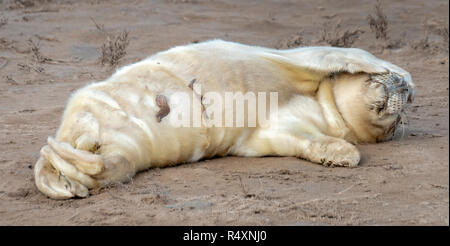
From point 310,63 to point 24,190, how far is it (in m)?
1.89

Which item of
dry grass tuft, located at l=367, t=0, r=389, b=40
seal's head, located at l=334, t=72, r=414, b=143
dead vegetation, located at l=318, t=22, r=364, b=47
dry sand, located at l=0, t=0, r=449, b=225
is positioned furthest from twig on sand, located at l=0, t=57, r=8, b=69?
dry grass tuft, located at l=367, t=0, r=389, b=40

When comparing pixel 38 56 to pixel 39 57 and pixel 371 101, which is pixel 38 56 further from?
pixel 371 101

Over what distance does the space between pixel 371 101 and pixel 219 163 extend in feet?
3.46

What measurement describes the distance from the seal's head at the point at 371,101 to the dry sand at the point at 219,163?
121 mm

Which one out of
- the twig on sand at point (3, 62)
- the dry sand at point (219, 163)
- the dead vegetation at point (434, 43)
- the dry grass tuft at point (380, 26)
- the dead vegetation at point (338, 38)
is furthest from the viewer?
the dry grass tuft at point (380, 26)

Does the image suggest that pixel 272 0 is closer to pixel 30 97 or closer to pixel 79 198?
pixel 30 97

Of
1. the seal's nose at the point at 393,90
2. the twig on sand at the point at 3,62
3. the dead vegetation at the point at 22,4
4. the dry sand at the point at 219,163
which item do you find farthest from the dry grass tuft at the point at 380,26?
the dead vegetation at the point at 22,4

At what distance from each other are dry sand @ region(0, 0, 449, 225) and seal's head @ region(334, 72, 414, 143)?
12 cm

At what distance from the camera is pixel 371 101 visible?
14.0ft

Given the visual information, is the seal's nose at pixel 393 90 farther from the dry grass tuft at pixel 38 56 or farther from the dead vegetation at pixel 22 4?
the dead vegetation at pixel 22 4

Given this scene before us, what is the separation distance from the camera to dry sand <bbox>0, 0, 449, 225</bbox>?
3074 millimetres

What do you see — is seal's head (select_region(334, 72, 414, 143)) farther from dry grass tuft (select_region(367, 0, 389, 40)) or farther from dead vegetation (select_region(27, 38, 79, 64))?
dry grass tuft (select_region(367, 0, 389, 40))

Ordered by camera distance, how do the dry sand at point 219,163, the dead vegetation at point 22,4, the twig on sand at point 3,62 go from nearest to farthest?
the dry sand at point 219,163
the twig on sand at point 3,62
the dead vegetation at point 22,4

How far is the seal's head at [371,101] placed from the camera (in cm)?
426
